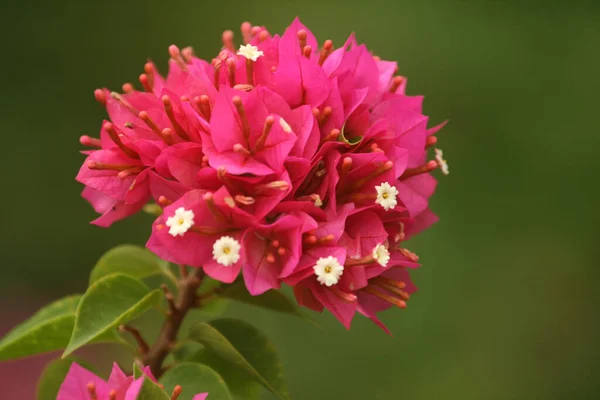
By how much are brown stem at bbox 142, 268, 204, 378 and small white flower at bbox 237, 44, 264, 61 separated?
1.31ft

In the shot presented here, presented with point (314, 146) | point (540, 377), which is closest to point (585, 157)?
point (540, 377)

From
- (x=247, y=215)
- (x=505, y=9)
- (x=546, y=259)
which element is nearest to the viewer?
Result: (x=247, y=215)

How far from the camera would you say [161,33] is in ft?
12.3

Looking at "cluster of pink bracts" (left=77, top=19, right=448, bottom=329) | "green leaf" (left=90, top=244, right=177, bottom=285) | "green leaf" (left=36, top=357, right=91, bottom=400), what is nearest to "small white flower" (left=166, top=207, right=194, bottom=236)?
"cluster of pink bracts" (left=77, top=19, right=448, bottom=329)

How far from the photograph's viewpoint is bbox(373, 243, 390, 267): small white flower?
104 centimetres

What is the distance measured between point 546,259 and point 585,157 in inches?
20.5

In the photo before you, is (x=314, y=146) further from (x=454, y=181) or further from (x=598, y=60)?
(x=598, y=60)

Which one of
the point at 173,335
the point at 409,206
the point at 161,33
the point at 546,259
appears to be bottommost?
the point at 546,259

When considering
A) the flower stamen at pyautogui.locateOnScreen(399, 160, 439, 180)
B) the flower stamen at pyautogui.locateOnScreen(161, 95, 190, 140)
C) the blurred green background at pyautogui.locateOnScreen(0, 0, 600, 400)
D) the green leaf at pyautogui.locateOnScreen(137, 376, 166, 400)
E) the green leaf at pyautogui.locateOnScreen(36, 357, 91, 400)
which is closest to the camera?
the green leaf at pyautogui.locateOnScreen(137, 376, 166, 400)

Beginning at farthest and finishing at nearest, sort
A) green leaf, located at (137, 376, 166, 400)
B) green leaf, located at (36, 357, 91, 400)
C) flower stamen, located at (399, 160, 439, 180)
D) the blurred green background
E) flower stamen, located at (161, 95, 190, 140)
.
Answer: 1. the blurred green background
2. green leaf, located at (36, 357, 91, 400)
3. flower stamen, located at (399, 160, 439, 180)
4. flower stamen, located at (161, 95, 190, 140)
5. green leaf, located at (137, 376, 166, 400)

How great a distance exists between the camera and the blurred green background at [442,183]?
9.55 feet

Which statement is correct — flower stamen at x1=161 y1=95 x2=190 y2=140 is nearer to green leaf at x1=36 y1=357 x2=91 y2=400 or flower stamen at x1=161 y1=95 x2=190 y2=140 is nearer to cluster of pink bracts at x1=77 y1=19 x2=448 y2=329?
cluster of pink bracts at x1=77 y1=19 x2=448 y2=329

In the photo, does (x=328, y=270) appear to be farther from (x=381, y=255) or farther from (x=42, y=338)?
(x=42, y=338)

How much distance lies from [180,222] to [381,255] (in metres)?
0.30
